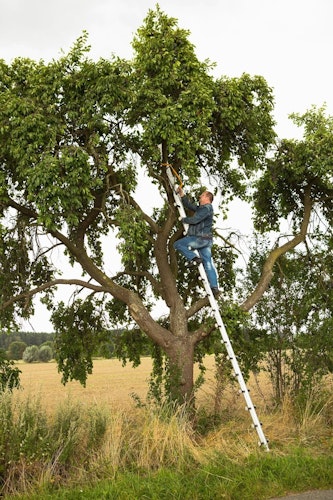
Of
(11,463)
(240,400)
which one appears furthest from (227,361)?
(11,463)

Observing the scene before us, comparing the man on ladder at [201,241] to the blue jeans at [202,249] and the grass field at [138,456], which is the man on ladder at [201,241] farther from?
the grass field at [138,456]

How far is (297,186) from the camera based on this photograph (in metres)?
18.0

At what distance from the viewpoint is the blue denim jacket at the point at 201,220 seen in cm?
1155

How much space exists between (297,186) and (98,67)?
8032 millimetres

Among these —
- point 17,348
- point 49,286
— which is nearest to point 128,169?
point 49,286

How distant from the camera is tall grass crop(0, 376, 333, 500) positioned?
826 cm

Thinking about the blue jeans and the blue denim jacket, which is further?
the blue jeans

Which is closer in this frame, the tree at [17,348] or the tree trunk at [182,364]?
the tree trunk at [182,364]

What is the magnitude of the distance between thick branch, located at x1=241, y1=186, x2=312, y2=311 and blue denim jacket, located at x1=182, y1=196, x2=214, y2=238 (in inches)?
144

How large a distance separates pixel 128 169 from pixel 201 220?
4.63 metres

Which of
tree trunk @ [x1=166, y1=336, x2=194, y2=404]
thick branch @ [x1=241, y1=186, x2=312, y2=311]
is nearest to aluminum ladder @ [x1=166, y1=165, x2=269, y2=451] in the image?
tree trunk @ [x1=166, y1=336, x2=194, y2=404]

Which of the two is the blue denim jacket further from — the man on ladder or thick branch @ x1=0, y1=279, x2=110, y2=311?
thick branch @ x1=0, y1=279, x2=110, y2=311

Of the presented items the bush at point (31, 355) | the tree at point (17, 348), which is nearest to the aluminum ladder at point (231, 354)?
the bush at point (31, 355)

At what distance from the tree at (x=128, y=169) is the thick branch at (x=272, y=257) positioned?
50mm
